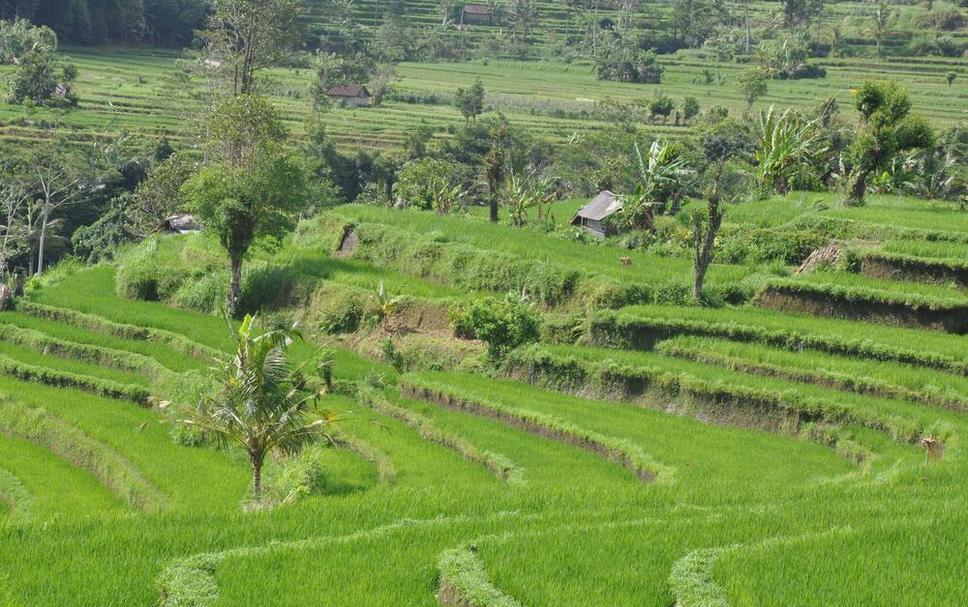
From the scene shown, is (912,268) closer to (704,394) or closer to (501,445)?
(704,394)

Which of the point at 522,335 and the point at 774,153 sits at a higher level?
the point at 774,153

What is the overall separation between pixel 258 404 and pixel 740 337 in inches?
351

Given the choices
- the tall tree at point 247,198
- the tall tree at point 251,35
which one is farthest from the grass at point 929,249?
the tall tree at point 251,35

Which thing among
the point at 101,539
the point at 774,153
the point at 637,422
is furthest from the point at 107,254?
the point at 101,539

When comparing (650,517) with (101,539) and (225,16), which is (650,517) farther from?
(225,16)

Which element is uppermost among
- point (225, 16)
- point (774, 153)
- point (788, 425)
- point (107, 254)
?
point (225, 16)

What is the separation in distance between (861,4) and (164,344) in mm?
87485

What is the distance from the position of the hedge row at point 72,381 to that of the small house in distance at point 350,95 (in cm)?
5424

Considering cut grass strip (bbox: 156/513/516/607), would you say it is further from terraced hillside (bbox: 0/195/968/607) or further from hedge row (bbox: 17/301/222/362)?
hedge row (bbox: 17/301/222/362)

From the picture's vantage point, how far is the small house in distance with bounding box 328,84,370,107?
77.2m

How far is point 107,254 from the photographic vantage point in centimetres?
4400

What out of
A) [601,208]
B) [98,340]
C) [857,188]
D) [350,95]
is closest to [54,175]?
[98,340]

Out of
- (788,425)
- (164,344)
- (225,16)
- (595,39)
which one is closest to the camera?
(788,425)

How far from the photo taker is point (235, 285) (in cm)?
2780
